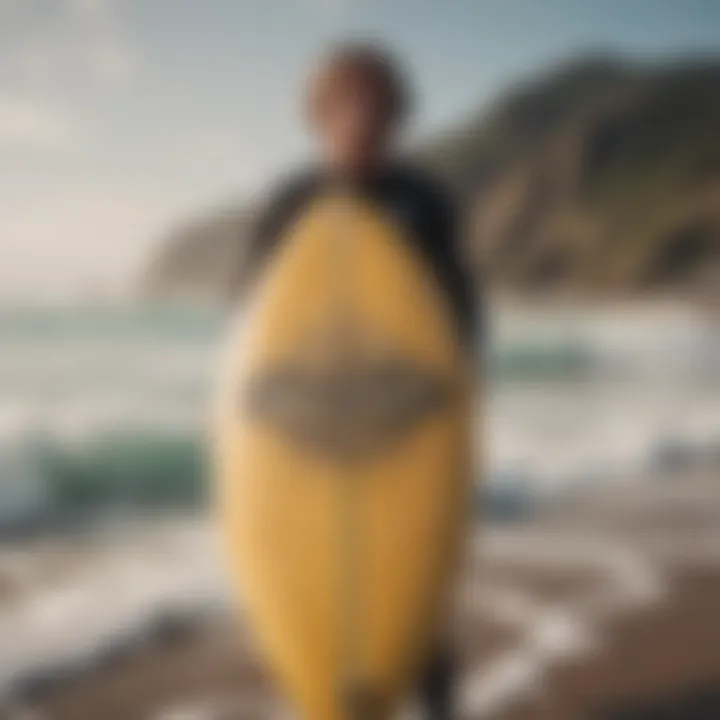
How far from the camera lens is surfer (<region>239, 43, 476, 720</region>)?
1.29 meters

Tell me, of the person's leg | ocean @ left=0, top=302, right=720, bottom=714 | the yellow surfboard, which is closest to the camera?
the yellow surfboard

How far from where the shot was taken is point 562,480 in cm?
188

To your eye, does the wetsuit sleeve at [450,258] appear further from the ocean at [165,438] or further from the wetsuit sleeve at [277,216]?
the ocean at [165,438]

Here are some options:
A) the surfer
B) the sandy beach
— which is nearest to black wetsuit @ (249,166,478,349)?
the surfer

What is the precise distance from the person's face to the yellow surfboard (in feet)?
0.17

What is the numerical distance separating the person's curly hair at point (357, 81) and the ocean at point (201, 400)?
0.53 m

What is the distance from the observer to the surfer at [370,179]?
1.29 meters

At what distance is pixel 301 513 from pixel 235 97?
787mm

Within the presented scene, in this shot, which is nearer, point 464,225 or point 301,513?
point 301,513

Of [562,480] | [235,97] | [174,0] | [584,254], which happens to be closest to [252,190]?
[235,97]

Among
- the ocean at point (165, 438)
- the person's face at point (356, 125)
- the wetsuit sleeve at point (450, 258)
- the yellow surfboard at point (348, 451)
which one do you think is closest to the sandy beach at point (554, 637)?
the ocean at point (165, 438)

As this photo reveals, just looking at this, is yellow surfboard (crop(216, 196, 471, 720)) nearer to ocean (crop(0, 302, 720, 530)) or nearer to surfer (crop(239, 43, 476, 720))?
surfer (crop(239, 43, 476, 720))

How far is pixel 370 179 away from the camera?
1.30 meters

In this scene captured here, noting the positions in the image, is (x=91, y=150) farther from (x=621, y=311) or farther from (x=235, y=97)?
(x=621, y=311)
